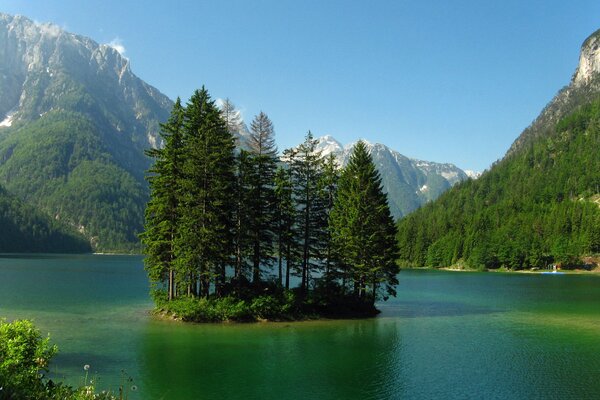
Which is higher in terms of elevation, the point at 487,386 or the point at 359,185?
the point at 359,185

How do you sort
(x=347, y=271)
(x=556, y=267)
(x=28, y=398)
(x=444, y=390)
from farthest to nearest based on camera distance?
(x=556, y=267) < (x=347, y=271) < (x=444, y=390) < (x=28, y=398)

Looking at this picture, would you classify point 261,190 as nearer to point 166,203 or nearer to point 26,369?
point 166,203

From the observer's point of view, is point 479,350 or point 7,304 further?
point 7,304

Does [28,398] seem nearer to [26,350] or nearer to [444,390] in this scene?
[26,350]

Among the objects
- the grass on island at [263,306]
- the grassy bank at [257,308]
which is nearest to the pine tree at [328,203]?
the grass on island at [263,306]

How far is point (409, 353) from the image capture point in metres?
34.3

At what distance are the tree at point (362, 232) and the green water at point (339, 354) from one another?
4.87 m

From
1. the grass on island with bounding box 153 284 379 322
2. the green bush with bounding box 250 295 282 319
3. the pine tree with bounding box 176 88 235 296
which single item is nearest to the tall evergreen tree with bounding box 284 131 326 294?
the grass on island with bounding box 153 284 379 322

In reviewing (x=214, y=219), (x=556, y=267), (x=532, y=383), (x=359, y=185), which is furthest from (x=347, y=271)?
(x=556, y=267)

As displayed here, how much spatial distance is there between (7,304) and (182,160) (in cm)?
2834

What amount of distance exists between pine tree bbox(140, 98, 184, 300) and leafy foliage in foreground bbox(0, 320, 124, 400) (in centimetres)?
3198

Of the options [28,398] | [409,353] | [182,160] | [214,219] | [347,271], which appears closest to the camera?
[28,398]

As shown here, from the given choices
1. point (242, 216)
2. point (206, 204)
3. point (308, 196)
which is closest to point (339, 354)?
point (242, 216)

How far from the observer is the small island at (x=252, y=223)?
4659 centimetres
